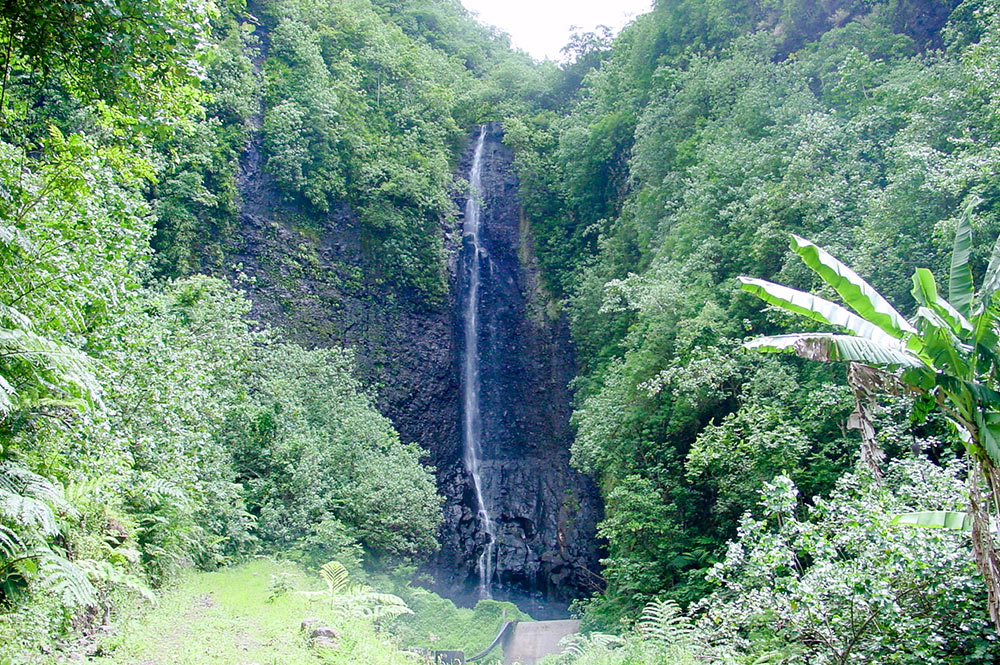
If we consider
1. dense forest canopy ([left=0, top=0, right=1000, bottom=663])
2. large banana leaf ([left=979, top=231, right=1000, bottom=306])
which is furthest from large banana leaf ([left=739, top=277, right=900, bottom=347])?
large banana leaf ([left=979, top=231, right=1000, bottom=306])

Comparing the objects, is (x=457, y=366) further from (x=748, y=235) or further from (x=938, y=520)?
(x=938, y=520)

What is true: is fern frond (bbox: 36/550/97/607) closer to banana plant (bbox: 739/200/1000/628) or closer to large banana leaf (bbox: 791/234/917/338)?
banana plant (bbox: 739/200/1000/628)

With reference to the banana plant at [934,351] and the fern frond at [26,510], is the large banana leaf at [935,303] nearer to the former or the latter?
the banana plant at [934,351]

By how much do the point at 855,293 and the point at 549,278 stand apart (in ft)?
67.2

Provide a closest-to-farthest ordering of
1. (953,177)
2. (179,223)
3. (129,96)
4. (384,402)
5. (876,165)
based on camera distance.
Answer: (129,96), (953,177), (876,165), (179,223), (384,402)

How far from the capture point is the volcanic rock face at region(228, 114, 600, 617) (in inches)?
827

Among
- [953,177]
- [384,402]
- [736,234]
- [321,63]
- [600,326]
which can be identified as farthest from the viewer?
[321,63]

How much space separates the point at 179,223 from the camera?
64.6 ft

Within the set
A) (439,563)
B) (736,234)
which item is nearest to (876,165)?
(736,234)

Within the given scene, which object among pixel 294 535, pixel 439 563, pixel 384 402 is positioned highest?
pixel 384 402

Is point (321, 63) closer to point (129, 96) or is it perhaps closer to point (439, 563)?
point (439, 563)

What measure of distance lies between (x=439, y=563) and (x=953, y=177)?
16547 mm

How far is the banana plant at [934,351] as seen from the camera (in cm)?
537

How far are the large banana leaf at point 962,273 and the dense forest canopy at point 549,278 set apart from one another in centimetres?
30
